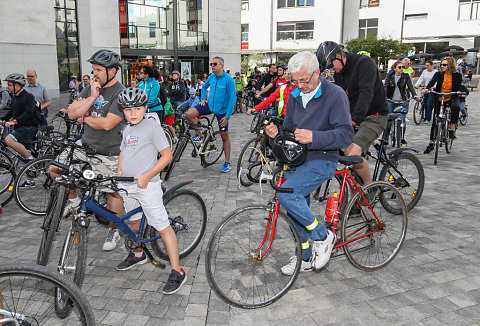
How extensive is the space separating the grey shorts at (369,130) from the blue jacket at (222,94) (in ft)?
10.2

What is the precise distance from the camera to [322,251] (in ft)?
11.3

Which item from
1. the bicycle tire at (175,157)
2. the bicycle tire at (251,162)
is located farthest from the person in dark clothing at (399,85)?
the bicycle tire at (175,157)

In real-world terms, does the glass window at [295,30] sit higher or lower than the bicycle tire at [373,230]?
higher

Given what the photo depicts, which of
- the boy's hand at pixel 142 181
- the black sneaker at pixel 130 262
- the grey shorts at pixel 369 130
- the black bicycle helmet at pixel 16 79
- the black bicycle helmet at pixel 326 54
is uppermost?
the black bicycle helmet at pixel 326 54

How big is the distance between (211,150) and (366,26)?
179ft

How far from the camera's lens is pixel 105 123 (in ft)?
12.9

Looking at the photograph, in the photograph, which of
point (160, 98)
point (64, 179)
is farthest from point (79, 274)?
point (160, 98)

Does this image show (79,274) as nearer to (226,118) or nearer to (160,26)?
(226,118)

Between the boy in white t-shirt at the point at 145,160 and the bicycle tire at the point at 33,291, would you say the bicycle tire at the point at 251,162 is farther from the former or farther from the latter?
the bicycle tire at the point at 33,291

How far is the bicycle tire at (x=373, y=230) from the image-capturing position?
12.1 ft

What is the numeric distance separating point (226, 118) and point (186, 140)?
84 centimetres

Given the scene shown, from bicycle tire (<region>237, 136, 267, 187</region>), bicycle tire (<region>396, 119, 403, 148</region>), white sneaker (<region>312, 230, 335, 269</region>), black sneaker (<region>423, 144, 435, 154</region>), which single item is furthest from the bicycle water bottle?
bicycle tire (<region>396, 119, 403, 148</region>)

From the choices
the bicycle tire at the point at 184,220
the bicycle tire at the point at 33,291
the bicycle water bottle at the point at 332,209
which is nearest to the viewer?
the bicycle tire at the point at 33,291

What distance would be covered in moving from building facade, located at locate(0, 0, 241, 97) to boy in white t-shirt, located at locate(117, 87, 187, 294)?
17.1m
